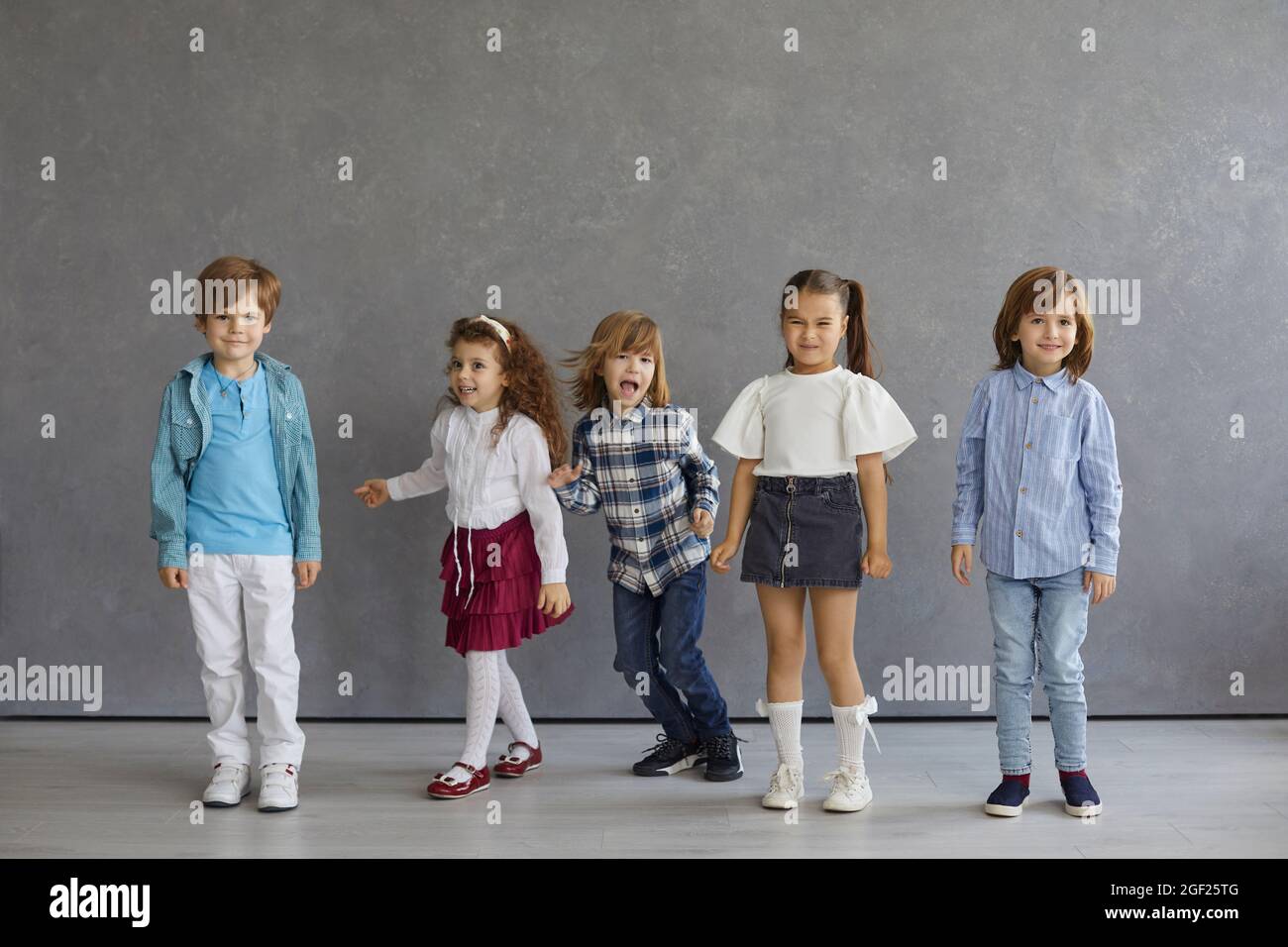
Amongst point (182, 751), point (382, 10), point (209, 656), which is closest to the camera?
point (209, 656)

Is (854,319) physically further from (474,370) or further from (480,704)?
(480,704)

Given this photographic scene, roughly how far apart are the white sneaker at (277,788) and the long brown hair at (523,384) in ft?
3.00

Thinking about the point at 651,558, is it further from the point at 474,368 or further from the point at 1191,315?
the point at 1191,315

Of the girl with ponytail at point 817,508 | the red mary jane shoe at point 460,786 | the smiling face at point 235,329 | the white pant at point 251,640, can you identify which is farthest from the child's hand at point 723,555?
the smiling face at point 235,329

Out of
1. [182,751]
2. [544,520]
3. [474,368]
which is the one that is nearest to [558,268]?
[474,368]

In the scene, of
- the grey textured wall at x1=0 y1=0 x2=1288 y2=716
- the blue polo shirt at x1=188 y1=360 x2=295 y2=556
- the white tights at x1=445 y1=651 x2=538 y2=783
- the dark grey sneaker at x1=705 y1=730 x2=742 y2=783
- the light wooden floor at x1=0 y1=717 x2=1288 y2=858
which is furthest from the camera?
the grey textured wall at x1=0 y1=0 x2=1288 y2=716

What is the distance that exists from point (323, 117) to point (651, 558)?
1685 millimetres

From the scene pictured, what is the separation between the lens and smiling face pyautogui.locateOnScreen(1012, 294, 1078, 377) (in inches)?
102

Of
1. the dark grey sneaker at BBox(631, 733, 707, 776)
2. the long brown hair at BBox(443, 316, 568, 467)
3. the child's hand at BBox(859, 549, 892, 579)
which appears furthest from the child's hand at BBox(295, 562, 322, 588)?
the child's hand at BBox(859, 549, 892, 579)

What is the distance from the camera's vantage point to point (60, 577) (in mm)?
3562

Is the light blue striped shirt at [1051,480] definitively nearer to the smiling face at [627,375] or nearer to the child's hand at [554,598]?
the smiling face at [627,375]

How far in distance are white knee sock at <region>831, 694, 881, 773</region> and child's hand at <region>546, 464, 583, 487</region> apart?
80 centimetres

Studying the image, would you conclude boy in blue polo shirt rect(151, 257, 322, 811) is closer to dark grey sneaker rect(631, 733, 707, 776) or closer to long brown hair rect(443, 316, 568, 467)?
long brown hair rect(443, 316, 568, 467)

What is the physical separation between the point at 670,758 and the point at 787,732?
0.41m
